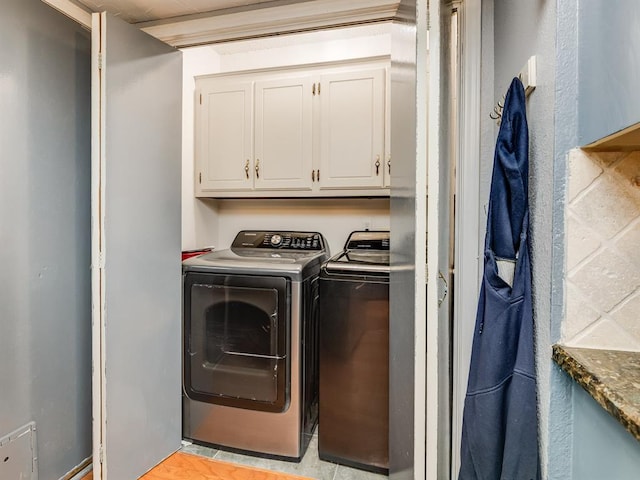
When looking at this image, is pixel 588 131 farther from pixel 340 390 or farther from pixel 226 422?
pixel 226 422

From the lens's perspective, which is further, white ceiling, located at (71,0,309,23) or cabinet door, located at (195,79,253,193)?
cabinet door, located at (195,79,253,193)

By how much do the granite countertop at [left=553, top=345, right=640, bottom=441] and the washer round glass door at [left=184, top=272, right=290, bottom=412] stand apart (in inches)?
52.5

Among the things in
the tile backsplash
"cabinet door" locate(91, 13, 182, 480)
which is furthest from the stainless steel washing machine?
the tile backsplash

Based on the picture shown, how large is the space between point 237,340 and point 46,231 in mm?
1061

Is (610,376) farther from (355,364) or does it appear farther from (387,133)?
(387,133)

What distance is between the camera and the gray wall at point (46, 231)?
1.32 metres

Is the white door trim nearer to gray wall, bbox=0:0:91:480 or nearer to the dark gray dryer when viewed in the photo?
the dark gray dryer

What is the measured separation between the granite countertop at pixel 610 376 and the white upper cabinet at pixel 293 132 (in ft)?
5.20

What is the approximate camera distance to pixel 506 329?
2.99ft

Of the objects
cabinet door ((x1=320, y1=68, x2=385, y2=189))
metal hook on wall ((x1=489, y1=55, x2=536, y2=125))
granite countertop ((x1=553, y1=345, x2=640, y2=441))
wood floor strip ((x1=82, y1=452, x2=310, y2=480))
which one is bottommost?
wood floor strip ((x1=82, y1=452, x2=310, y2=480))

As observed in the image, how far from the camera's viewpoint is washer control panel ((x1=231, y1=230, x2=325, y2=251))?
248cm

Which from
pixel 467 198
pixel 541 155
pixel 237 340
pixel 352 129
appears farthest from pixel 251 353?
pixel 541 155

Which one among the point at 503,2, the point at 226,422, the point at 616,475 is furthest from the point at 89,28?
the point at 616,475

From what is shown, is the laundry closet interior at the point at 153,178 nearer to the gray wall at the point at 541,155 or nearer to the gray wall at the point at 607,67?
the gray wall at the point at 541,155
